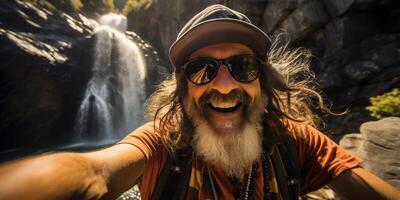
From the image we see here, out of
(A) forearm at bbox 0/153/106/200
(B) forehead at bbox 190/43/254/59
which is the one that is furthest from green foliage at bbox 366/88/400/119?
(A) forearm at bbox 0/153/106/200

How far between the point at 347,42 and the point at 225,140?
57.0 feet

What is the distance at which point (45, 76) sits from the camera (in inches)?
703

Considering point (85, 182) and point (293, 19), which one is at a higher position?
point (293, 19)

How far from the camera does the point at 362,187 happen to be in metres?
1.69

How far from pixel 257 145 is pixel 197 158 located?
0.48 metres

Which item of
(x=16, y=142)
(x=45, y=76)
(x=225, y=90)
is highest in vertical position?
(x=45, y=76)

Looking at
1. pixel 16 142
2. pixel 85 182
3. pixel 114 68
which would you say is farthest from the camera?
pixel 114 68

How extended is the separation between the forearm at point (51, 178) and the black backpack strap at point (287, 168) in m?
1.15

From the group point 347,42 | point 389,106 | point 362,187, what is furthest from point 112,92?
point 362,187

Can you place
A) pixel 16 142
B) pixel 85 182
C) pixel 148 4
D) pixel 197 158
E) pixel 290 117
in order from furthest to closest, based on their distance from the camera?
pixel 148 4
pixel 16 142
pixel 290 117
pixel 197 158
pixel 85 182

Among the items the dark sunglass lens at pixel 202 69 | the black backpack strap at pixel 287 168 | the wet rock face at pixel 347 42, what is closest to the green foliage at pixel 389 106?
the black backpack strap at pixel 287 168

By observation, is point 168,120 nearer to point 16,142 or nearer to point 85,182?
point 85,182

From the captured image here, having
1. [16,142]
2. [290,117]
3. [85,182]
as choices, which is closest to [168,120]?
[85,182]

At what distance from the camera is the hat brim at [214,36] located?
1.80m
